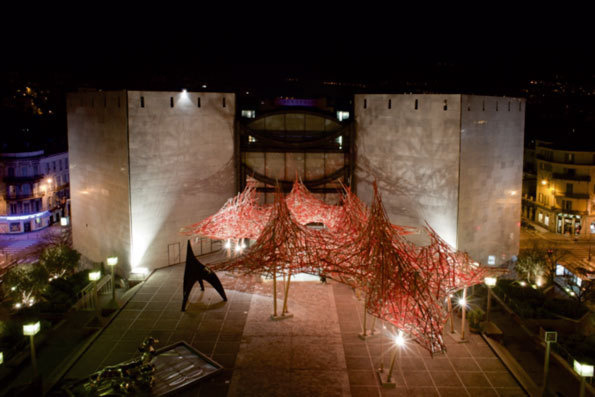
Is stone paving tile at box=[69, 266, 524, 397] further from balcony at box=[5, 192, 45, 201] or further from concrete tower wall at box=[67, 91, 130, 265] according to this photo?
balcony at box=[5, 192, 45, 201]

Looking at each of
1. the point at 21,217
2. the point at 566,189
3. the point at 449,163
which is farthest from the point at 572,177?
the point at 21,217

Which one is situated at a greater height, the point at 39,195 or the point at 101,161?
the point at 101,161

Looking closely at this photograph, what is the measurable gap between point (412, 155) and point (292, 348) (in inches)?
586

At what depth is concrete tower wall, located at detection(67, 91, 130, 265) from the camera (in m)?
29.0

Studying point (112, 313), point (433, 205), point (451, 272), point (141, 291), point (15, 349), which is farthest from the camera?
point (433, 205)

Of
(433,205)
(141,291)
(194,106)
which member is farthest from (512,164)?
(141,291)

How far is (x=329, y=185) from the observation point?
109 ft

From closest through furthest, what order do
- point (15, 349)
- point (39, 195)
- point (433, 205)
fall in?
1. point (15, 349)
2. point (433, 205)
3. point (39, 195)

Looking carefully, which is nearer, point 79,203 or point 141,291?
point 141,291

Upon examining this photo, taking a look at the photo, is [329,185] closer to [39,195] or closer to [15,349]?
[15,349]

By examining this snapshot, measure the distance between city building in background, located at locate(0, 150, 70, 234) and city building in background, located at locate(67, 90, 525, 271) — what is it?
78.2ft

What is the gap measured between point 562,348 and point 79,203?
27978 millimetres

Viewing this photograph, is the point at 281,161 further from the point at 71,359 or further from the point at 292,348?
the point at 71,359

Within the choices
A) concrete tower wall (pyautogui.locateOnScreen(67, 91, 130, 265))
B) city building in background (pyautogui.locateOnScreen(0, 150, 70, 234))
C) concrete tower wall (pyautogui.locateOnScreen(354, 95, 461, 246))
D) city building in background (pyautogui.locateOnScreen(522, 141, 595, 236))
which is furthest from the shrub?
city building in background (pyautogui.locateOnScreen(0, 150, 70, 234))
